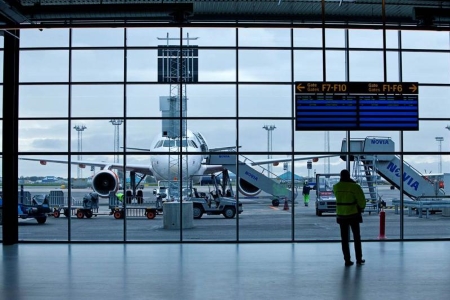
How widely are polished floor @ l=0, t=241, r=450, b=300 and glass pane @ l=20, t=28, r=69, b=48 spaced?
513 centimetres

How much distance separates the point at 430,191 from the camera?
2503 centimetres

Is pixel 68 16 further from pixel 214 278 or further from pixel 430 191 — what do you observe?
pixel 430 191

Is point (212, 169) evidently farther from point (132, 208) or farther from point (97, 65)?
point (97, 65)

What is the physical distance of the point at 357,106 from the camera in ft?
46.6

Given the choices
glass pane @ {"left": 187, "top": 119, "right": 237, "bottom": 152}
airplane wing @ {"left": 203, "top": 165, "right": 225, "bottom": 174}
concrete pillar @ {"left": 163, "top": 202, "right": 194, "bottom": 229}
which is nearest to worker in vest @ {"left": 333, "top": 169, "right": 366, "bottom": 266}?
concrete pillar @ {"left": 163, "top": 202, "right": 194, "bottom": 229}

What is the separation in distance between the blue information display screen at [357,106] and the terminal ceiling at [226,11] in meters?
2.09

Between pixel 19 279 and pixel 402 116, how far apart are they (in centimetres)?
841

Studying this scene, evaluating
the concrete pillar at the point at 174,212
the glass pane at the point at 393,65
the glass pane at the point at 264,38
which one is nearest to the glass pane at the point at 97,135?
the concrete pillar at the point at 174,212

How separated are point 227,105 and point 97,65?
148 inches

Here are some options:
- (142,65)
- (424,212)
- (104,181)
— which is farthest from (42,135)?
(424,212)

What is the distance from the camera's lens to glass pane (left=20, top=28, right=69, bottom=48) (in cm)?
1742

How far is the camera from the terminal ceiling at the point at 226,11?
16.0 metres

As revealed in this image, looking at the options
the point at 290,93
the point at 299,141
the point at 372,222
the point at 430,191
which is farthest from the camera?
the point at 372,222

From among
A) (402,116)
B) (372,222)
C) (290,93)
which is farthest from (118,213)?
(402,116)
